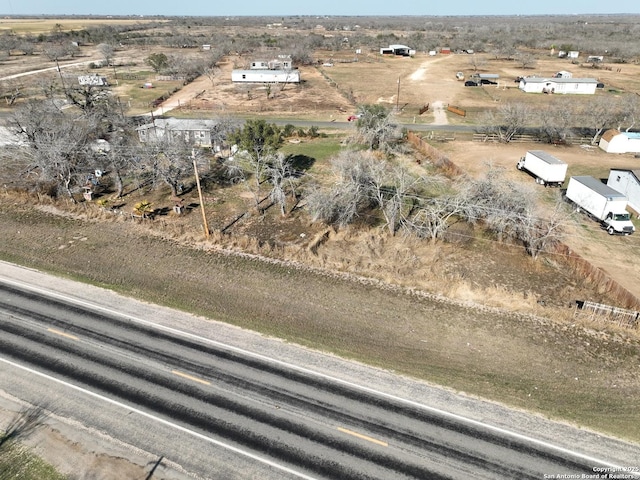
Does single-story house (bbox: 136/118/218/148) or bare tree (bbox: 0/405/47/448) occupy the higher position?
single-story house (bbox: 136/118/218/148)

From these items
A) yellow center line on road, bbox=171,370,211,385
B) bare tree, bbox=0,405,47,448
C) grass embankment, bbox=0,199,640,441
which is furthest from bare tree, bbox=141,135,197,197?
bare tree, bbox=0,405,47,448

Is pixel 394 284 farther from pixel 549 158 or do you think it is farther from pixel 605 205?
pixel 549 158

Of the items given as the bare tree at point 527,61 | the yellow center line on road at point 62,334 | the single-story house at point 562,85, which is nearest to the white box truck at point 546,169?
the yellow center line on road at point 62,334

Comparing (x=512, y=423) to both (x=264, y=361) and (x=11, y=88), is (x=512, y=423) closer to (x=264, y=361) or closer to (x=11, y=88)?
(x=264, y=361)

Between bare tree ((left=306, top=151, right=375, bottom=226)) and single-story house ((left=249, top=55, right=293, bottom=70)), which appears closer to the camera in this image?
bare tree ((left=306, top=151, right=375, bottom=226))

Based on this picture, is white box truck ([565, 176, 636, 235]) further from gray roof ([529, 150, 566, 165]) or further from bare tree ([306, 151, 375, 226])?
bare tree ([306, 151, 375, 226])

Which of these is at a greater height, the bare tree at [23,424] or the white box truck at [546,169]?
the white box truck at [546,169]

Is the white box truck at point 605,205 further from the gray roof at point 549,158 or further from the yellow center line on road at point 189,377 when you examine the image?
the yellow center line on road at point 189,377

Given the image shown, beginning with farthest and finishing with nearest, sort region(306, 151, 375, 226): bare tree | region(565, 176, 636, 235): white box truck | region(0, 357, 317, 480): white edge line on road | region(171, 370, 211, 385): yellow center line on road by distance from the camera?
region(306, 151, 375, 226): bare tree < region(565, 176, 636, 235): white box truck < region(171, 370, 211, 385): yellow center line on road < region(0, 357, 317, 480): white edge line on road
